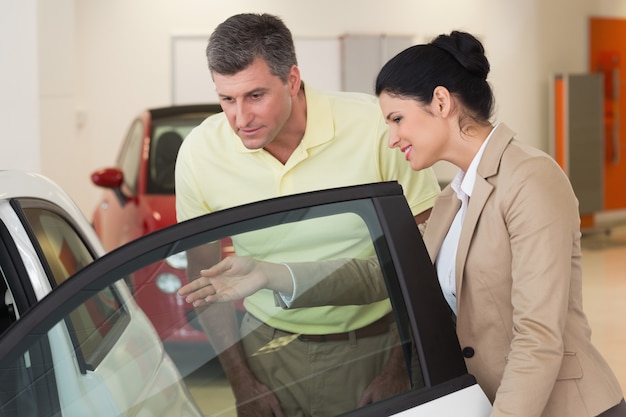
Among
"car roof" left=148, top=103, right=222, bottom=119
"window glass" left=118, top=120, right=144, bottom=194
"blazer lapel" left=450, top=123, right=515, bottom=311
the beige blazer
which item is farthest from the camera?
"car roof" left=148, top=103, right=222, bottom=119

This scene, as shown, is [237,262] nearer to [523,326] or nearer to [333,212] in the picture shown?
[333,212]

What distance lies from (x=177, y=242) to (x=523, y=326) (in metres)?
0.62

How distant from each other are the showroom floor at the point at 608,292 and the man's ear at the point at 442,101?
3890 millimetres

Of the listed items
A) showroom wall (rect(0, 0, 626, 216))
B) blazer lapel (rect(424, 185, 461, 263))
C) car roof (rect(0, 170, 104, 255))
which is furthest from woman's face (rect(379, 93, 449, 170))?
showroom wall (rect(0, 0, 626, 216))

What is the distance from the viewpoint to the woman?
5.95ft

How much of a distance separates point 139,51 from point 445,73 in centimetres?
721

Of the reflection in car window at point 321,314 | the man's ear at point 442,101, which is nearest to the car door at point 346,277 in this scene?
the reflection in car window at point 321,314

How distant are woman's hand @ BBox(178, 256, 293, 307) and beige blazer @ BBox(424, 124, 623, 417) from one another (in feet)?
1.26

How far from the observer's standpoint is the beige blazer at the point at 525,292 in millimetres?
1810

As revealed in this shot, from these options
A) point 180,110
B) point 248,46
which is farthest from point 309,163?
point 180,110

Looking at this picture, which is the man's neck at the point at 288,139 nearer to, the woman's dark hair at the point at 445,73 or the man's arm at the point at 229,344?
the woman's dark hair at the point at 445,73

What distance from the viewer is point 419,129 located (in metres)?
1.98

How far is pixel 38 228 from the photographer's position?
233 cm

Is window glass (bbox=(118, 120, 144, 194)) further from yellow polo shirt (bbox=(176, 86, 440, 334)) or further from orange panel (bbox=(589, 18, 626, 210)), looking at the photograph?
orange panel (bbox=(589, 18, 626, 210))
